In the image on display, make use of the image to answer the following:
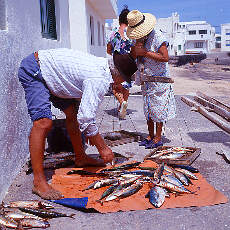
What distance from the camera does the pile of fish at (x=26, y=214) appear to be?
309 cm

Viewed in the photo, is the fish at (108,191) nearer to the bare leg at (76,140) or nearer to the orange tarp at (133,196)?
the orange tarp at (133,196)

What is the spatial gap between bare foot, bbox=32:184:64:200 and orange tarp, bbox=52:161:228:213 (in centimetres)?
13

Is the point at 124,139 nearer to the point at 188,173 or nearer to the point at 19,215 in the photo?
the point at 188,173

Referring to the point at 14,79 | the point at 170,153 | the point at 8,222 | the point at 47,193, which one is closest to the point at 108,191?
the point at 47,193

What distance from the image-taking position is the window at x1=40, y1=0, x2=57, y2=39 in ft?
23.9

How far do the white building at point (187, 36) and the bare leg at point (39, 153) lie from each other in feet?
256

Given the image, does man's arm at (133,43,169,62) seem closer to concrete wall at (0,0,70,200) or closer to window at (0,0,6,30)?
concrete wall at (0,0,70,200)

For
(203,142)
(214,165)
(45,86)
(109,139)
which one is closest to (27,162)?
(45,86)

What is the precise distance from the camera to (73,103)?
4453mm

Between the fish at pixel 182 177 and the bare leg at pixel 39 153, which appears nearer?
the bare leg at pixel 39 153

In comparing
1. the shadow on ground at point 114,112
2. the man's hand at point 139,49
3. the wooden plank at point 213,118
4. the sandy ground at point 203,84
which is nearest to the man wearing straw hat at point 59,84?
the man's hand at point 139,49

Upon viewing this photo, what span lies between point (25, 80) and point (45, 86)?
0.78ft

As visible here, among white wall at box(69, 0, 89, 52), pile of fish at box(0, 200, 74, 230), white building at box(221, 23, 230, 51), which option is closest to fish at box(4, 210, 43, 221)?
pile of fish at box(0, 200, 74, 230)

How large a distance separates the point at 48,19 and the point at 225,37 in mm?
100381
